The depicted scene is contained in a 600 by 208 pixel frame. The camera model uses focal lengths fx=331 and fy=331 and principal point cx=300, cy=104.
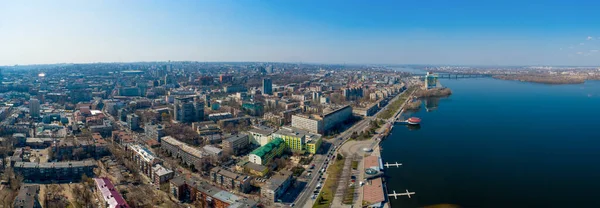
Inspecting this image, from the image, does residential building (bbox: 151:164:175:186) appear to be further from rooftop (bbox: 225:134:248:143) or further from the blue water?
the blue water

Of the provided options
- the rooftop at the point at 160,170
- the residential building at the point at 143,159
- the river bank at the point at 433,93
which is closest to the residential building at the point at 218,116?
the residential building at the point at 143,159

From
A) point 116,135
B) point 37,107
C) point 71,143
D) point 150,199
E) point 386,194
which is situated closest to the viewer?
point 150,199

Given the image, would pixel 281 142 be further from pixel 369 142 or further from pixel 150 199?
pixel 150 199

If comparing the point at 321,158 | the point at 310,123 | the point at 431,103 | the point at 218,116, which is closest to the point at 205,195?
the point at 321,158

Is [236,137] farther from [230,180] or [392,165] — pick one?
[392,165]

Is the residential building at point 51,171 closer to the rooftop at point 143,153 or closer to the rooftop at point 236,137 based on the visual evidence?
the rooftop at point 143,153

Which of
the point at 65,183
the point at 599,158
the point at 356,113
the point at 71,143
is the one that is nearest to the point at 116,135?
the point at 71,143
